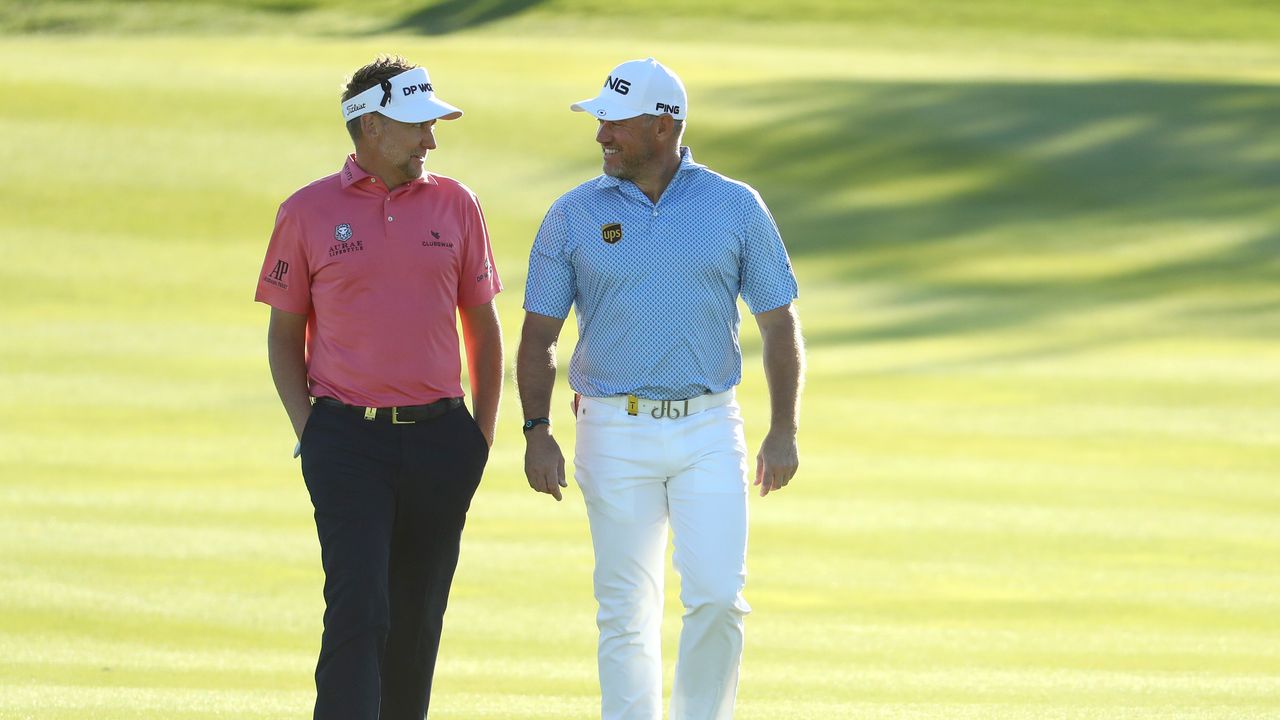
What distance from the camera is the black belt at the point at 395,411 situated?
600cm

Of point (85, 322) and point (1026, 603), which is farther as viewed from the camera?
point (85, 322)

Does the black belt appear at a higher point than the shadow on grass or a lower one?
lower

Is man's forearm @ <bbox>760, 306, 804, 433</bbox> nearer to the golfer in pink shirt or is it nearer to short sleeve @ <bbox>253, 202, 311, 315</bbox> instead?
the golfer in pink shirt

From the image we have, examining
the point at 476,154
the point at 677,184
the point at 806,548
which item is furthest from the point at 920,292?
the point at 677,184

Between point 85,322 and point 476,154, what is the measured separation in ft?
28.9

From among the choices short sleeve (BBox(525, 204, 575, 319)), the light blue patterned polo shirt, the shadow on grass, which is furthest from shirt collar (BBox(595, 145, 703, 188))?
the shadow on grass

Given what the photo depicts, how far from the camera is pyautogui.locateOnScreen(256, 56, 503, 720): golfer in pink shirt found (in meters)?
5.93

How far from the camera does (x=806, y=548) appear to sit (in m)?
11.0

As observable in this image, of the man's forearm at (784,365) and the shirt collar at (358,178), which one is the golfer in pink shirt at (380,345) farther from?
the man's forearm at (784,365)

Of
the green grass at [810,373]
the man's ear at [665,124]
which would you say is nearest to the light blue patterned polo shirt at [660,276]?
the man's ear at [665,124]

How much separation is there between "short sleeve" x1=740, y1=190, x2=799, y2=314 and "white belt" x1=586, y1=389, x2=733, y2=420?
320 millimetres

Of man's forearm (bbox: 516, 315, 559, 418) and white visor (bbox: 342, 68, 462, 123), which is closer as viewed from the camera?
white visor (bbox: 342, 68, 462, 123)

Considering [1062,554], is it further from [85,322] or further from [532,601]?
[85,322]

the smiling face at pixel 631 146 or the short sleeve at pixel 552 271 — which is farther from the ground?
the smiling face at pixel 631 146
